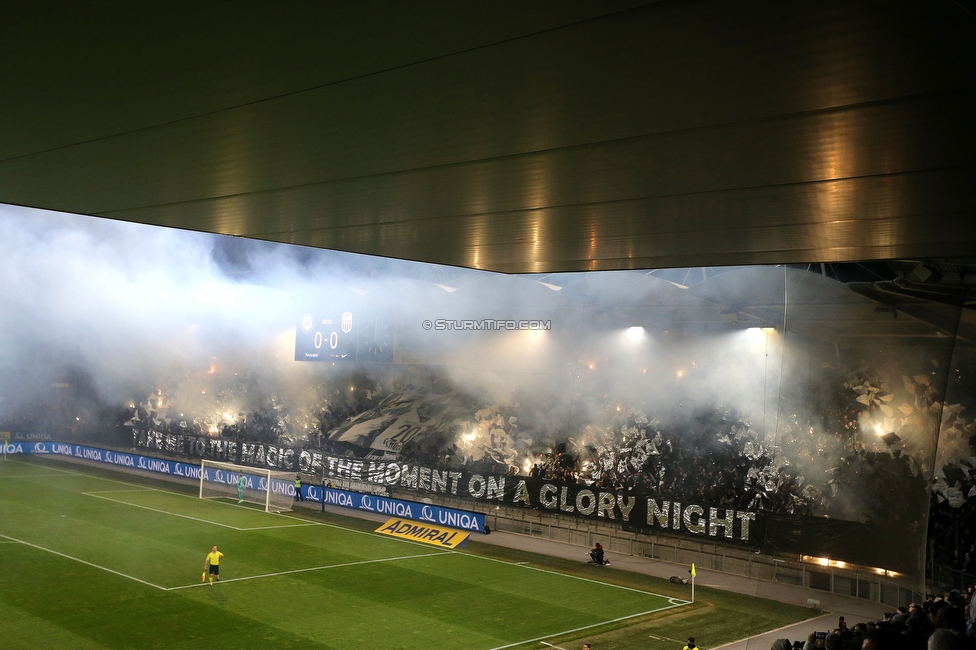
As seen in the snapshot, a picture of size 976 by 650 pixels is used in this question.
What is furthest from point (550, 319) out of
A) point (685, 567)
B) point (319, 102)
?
point (319, 102)

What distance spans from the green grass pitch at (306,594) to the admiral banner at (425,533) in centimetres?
50

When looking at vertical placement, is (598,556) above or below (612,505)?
below

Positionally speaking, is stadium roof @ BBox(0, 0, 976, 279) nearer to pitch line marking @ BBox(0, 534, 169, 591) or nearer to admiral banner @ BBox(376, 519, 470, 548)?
pitch line marking @ BBox(0, 534, 169, 591)

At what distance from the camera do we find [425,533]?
94.6 ft

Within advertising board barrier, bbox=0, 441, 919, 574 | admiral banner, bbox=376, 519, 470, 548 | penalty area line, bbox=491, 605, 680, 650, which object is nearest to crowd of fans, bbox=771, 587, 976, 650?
advertising board barrier, bbox=0, 441, 919, 574

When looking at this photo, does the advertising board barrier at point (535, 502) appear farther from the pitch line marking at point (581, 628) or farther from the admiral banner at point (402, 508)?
the pitch line marking at point (581, 628)

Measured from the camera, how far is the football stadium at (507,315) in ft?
14.1

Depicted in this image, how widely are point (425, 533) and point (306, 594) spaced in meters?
Result: 8.89

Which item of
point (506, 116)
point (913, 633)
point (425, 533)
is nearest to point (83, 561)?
point (425, 533)

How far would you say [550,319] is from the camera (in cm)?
3434

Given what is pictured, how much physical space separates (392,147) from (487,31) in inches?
90.0

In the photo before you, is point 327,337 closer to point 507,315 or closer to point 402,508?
point 507,315

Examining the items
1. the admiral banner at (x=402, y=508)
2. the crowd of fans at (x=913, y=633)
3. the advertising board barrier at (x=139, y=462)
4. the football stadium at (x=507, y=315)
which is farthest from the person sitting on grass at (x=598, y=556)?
the advertising board barrier at (x=139, y=462)

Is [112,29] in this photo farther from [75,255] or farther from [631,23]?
[75,255]
